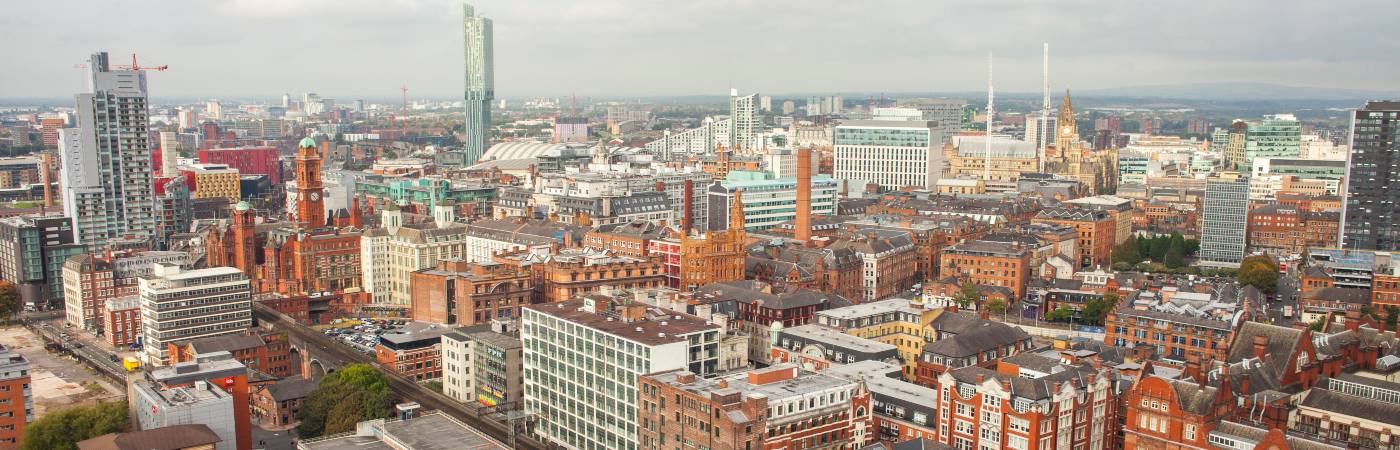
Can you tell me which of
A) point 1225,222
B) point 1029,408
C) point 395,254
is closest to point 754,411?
point 1029,408

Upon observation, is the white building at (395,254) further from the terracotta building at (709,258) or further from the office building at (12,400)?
the office building at (12,400)

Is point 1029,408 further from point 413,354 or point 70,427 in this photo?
point 70,427

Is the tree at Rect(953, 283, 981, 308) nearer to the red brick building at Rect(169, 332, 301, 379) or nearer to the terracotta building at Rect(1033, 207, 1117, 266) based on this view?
the terracotta building at Rect(1033, 207, 1117, 266)

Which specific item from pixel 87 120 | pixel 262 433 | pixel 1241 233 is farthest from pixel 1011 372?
pixel 87 120

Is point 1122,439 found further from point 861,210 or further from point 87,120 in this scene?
point 87,120

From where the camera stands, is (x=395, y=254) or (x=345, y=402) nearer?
(x=345, y=402)

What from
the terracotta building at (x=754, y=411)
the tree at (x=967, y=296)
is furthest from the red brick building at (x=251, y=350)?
the tree at (x=967, y=296)

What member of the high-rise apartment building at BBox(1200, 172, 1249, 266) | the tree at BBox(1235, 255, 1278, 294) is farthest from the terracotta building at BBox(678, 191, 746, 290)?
the high-rise apartment building at BBox(1200, 172, 1249, 266)
